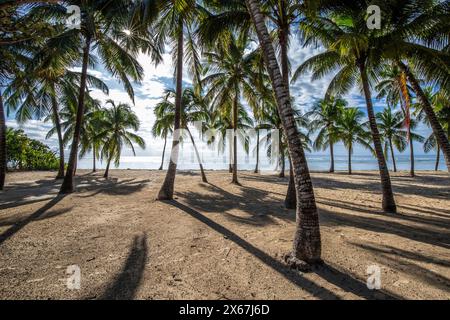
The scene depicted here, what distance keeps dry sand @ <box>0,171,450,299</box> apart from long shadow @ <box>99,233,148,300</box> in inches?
0.7

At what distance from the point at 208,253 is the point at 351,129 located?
2986 centimetres

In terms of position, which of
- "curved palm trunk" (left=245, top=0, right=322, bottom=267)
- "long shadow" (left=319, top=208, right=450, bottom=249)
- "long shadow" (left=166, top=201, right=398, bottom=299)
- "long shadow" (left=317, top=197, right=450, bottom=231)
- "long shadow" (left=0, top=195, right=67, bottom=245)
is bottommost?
"long shadow" (left=317, top=197, right=450, bottom=231)

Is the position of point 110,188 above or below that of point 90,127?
below

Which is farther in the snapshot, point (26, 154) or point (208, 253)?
point (26, 154)

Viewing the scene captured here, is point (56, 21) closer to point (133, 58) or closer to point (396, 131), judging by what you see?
point (133, 58)

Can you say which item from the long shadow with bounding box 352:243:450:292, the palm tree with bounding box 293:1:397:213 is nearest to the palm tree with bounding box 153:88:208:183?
the palm tree with bounding box 293:1:397:213

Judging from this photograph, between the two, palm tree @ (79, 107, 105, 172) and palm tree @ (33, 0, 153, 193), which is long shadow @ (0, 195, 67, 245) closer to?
palm tree @ (33, 0, 153, 193)

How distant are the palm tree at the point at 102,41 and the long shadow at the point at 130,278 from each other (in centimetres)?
840

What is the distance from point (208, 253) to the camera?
4500 mm

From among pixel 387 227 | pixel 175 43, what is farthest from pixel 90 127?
pixel 387 227

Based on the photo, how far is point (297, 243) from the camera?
3.97 meters

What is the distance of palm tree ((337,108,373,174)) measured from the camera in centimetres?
2845

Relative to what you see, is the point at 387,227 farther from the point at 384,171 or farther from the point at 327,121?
the point at 327,121

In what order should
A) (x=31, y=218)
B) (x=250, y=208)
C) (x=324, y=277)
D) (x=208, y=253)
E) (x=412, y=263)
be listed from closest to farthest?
(x=324, y=277), (x=412, y=263), (x=208, y=253), (x=31, y=218), (x=250, y=208)
